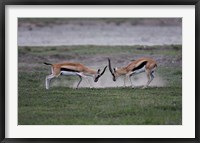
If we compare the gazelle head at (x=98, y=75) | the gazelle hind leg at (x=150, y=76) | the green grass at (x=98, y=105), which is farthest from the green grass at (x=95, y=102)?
the gazelle head at (x=98, y=75)

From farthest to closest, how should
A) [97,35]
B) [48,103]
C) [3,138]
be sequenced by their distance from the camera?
[97,35] → [48,103] → [3,138]

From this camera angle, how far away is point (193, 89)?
9.80 metres

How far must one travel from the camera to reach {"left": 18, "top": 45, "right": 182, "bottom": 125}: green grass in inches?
390

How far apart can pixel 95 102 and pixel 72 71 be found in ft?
2.24

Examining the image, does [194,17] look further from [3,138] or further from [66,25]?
[3,138]

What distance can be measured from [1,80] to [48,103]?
3.04 ft

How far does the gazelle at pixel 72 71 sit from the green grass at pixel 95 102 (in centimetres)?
12

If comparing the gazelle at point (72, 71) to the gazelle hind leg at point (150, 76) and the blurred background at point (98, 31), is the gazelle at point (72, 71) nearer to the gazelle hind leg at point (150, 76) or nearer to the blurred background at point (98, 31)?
the blurred background at point (98, 31)

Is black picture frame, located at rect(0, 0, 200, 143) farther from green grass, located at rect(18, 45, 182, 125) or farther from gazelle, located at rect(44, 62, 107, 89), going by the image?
gazelle, located at rect(44, 62, 107, 89)

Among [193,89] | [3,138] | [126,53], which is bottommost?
[3,138]

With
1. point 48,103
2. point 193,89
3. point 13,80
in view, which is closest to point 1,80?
point 13,80

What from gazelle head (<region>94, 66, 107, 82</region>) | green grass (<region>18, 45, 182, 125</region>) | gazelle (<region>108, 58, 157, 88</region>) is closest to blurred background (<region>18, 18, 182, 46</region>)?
green grass (<region>18, 45, 182, 125</region>)

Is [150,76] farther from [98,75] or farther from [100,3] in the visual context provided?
[100,3]

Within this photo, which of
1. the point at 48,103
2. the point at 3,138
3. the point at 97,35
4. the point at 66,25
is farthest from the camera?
the point at 97,35
